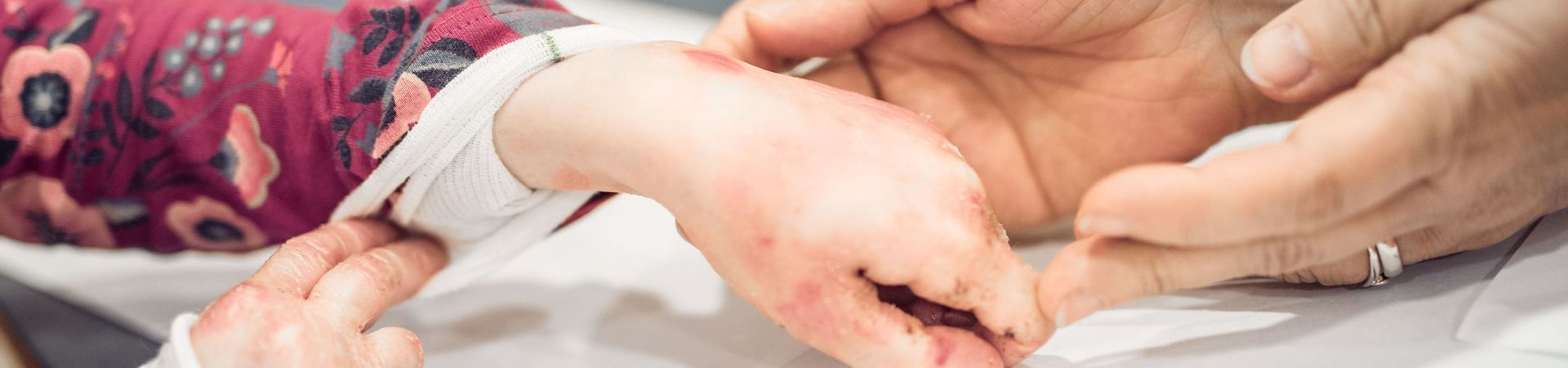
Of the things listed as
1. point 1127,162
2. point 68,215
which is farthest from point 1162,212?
point 68,215

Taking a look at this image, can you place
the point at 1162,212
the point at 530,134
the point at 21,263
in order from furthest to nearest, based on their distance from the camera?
1. the point at 21,263
2. the point at 530,134
3. the point at 1162,212

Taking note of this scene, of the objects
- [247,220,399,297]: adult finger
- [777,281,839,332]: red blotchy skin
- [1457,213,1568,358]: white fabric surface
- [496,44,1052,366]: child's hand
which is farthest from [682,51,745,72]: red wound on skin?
[1457,213,1568,358]: white fabric surface

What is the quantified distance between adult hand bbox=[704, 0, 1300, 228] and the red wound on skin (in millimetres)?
114

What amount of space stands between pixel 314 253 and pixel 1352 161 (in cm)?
46

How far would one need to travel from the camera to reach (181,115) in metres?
0.58

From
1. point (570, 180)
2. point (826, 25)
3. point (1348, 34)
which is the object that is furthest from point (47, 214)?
point (1348, 34)

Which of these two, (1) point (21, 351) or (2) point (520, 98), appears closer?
(2) point (520, 98)

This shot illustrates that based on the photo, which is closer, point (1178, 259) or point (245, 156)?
point (1178, 259)

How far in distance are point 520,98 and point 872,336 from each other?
0.67 feet

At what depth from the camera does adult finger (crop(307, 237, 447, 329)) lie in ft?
1.50

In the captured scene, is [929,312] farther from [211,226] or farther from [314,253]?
[211,226]

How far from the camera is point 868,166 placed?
37 cm

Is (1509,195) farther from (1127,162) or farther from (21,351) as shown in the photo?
(21,351)

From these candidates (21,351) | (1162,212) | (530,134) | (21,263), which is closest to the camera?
(1162,212)
